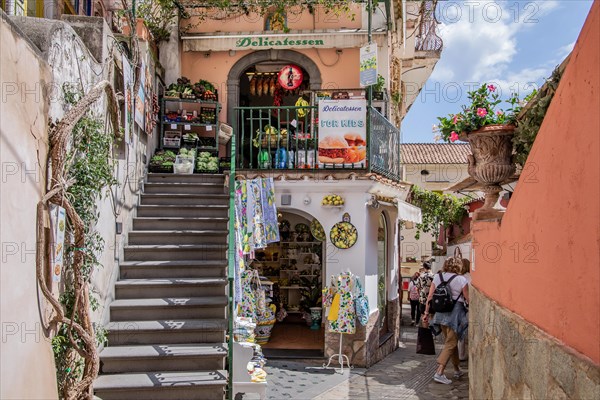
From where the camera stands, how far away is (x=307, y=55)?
1262 centimetres

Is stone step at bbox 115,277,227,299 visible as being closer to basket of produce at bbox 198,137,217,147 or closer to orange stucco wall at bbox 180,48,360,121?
basket of produce at bbox 198,137,217,147

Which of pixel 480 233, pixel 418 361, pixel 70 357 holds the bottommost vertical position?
pixel 418 361

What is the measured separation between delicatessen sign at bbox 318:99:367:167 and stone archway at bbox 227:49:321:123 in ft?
8.06

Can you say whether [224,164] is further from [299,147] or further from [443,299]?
[443,299]

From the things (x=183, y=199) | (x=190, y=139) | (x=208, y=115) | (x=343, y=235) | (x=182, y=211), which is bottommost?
(x=343, y=235)

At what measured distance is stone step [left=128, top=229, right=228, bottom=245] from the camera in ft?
27.2

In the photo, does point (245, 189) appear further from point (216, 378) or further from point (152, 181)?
point (216, 378)

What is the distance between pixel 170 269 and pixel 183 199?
67.2 inches

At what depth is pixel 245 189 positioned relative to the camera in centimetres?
937

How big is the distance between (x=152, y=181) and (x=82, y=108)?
422 cm

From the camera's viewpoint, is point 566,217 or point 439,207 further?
point 439,207

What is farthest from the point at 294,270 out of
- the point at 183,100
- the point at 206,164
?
the point at 183,100

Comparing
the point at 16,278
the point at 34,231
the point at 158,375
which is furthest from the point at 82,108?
the point at 158,375

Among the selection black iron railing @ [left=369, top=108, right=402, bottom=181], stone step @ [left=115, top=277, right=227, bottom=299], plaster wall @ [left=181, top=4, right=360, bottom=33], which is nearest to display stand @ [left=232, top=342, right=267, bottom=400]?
stone step @ [left=115, top=277, right=227, bottom=299]
